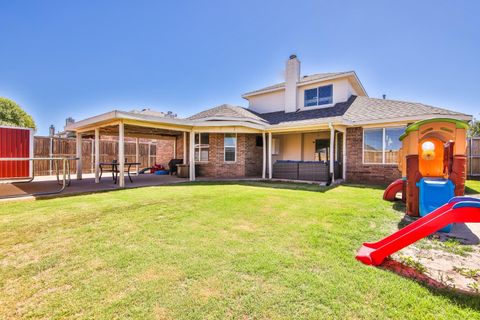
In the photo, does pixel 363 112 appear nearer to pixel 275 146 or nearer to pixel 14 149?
pixel 275 146

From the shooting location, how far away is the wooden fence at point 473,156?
1262 cm

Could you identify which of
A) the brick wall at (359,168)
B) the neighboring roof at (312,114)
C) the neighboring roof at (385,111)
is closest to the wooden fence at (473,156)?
the neighboring roof at (385,111)

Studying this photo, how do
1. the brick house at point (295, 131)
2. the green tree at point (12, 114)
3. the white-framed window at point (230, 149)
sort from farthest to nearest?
the green tree at point (12, 114) → the white-framed window at point (230, 149) → the brick house at point (295, 131)

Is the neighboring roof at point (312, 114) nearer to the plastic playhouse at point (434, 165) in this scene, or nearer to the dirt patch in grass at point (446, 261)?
the plastic playhouse at point (434, 165)

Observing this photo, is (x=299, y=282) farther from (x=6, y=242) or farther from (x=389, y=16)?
(x=389, y=16)

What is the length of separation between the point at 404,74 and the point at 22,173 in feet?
64.5

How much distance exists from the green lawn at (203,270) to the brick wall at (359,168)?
638cm

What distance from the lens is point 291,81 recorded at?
15.2 metres

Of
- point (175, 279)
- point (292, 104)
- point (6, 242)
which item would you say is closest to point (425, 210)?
point (175, 279)

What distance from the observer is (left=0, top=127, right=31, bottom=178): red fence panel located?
27.9ft

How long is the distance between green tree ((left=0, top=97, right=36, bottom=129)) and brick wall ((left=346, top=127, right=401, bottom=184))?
29074mm

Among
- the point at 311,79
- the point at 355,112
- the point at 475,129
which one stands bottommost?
the point at 355,112

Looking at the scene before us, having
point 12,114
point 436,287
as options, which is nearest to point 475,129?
point 436,287

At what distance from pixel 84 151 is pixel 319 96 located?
53.7 feet
